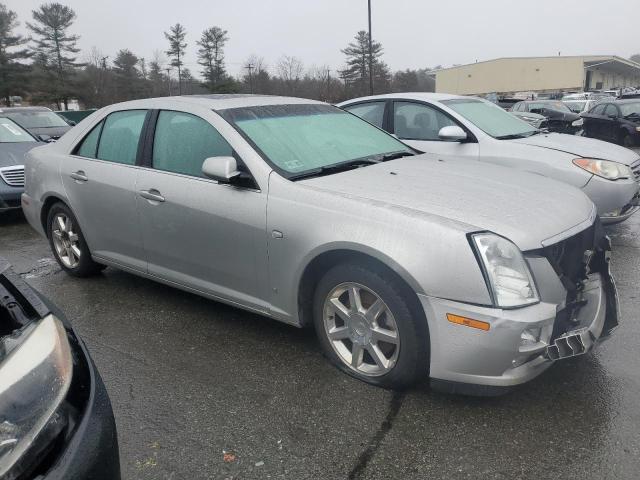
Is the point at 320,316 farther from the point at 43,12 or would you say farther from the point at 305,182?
the point at 43,12

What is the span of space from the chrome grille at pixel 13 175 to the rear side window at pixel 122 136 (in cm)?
400

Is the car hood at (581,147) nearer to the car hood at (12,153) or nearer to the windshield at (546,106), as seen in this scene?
the car hood at (12,153)

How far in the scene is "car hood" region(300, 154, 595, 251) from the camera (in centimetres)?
266

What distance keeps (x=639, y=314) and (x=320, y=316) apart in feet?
7.60

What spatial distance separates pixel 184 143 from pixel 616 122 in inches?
580

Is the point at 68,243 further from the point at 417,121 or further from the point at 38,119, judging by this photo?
the point at 38,119

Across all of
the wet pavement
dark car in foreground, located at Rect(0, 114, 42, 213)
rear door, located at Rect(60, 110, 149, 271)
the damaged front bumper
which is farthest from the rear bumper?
dark car in foreground, located at Rect(0, 114, 42, 213)

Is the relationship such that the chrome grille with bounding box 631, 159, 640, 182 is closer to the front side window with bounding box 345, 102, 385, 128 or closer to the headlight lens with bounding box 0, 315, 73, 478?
the front side window with bounding box 345, 102, 385, 128

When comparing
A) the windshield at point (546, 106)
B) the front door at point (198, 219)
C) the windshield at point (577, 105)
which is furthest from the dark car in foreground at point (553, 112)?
the front door at point (198, 219)

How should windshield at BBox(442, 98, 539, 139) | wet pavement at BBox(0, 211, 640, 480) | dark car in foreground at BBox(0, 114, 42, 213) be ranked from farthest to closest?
dark car in foreground at BBox(0, 114, 42, 213) < windshield at BBox(442, 98, 539, 139) < wet pavement at BBox(0, 211, 640, 480)

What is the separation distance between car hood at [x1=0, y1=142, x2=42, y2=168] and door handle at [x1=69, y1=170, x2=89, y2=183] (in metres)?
4.08

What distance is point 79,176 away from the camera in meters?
4.38

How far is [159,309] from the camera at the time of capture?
4184 mm

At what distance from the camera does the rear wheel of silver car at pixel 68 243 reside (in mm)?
4641
